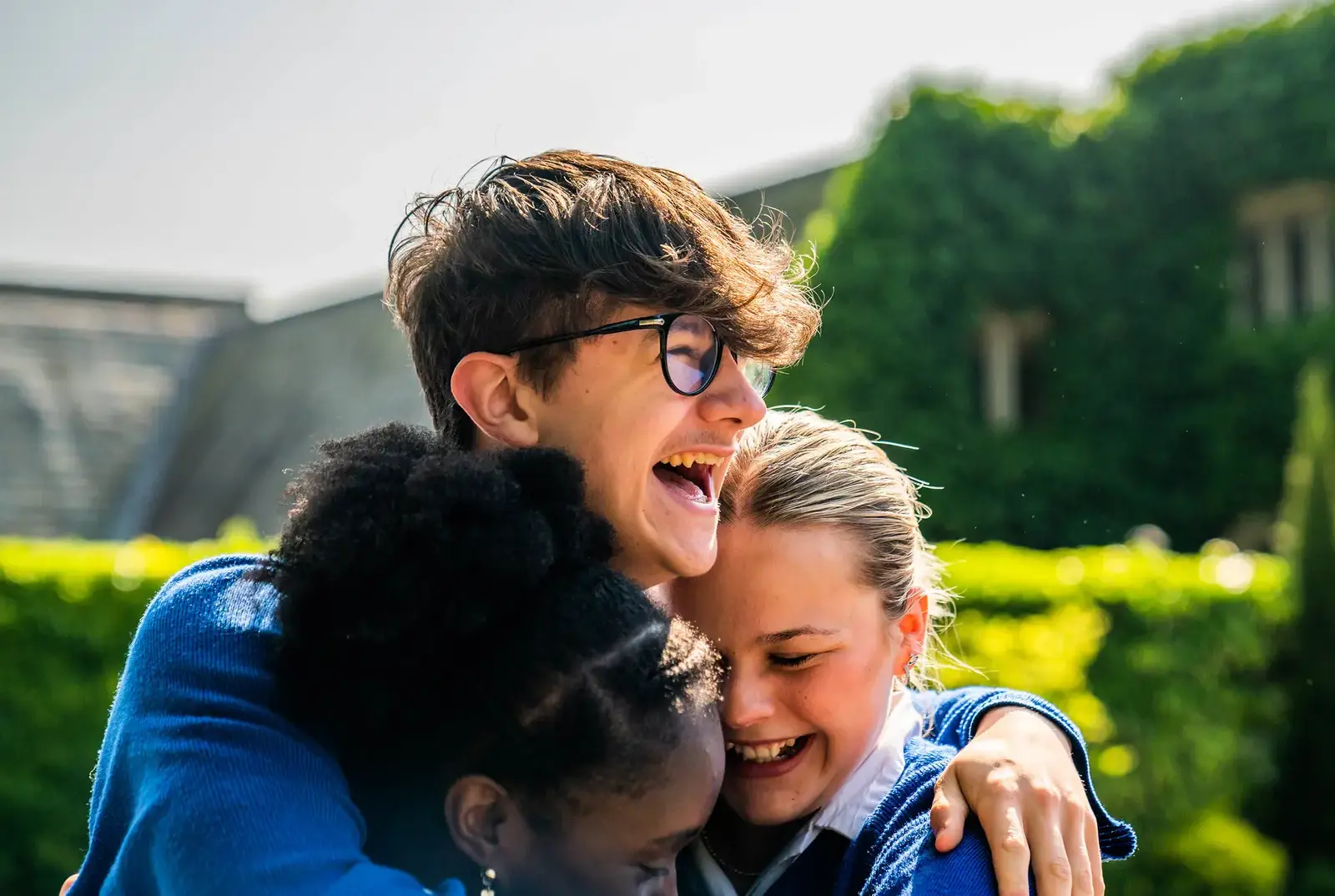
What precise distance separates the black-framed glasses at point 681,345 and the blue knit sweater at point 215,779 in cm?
61

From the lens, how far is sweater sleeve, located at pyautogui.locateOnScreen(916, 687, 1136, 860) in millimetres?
2377

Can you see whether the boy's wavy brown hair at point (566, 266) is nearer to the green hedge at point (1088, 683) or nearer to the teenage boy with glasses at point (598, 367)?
the teenage boy with glasses at point (598, 367)

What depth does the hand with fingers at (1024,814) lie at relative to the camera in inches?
78.0

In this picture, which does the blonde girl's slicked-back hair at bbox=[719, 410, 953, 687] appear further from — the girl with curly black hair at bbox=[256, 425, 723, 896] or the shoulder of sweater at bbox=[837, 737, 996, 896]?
the girl with curly black hair at bbox=[256, 425, 723, 896]

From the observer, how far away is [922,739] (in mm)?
2645

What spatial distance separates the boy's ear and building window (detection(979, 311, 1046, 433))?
15.4m

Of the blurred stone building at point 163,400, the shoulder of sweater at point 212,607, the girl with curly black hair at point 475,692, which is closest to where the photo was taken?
the girl with curly black hair at point 475,692

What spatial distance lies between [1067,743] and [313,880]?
56.8 inches

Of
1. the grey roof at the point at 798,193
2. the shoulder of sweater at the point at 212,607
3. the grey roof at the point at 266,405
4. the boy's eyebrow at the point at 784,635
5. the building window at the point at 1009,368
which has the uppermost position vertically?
the shoulder of sweater at the point at 212,607

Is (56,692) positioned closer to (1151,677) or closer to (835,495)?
(1151,677)

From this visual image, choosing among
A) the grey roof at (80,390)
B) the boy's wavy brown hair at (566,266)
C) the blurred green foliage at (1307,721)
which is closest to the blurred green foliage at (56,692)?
the boy's wavy brown hair at (566,266)

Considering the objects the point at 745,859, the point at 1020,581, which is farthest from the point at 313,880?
the point at 1020,581

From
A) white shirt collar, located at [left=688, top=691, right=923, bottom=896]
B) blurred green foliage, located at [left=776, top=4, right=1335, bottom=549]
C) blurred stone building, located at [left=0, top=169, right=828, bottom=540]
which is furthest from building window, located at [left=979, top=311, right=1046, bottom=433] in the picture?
white shirt collar, located at [left=688, top=691, right=923, bottom=896]

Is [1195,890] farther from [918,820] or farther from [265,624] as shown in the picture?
[265,624]
